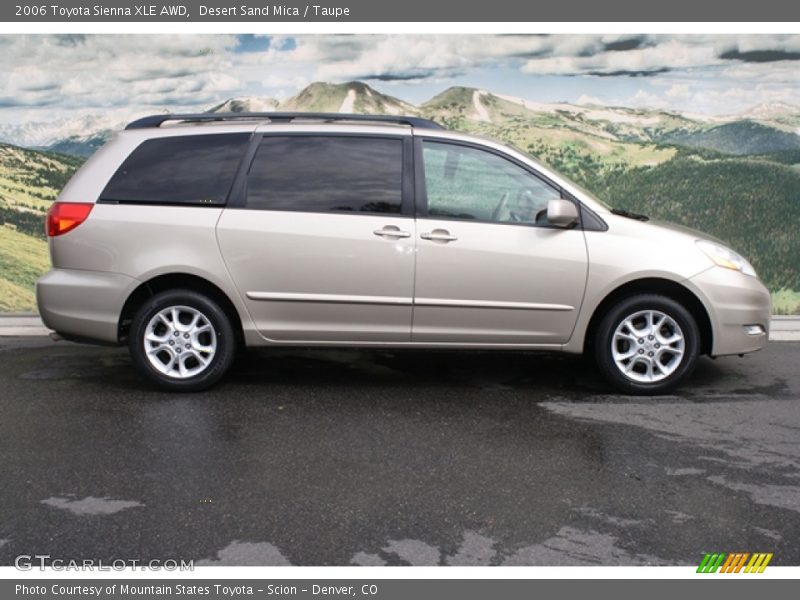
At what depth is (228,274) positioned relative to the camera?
5906 mm

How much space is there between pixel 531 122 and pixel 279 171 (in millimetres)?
4605

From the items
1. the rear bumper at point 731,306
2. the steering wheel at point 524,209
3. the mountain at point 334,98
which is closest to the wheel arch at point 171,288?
the steering wheel at point 524,209

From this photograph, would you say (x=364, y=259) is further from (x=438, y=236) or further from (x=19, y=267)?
(x=19, y=267)

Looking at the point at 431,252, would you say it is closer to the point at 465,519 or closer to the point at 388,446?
the point at 388,446

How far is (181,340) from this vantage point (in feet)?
19.7

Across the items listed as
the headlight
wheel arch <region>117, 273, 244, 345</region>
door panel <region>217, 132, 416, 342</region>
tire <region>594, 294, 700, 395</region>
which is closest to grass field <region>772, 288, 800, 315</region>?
the headlight

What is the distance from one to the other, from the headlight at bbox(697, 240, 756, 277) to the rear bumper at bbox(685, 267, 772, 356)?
0.17ft

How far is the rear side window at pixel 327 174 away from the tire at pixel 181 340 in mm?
770

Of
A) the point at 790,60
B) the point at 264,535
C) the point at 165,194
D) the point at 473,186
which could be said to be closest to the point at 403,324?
the point at 473,186

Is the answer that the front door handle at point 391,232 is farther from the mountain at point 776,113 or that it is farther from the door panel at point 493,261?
the mountain at point 776,113

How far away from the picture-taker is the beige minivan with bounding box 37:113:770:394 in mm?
5891

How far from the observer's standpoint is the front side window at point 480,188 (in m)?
5.98

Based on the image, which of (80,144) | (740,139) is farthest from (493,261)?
(80,144)

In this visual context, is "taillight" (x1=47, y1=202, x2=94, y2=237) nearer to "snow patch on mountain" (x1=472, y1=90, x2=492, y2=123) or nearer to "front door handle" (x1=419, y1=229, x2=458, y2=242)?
"front door handle" (x1=419, y1=229, x2=458, y2=242)
